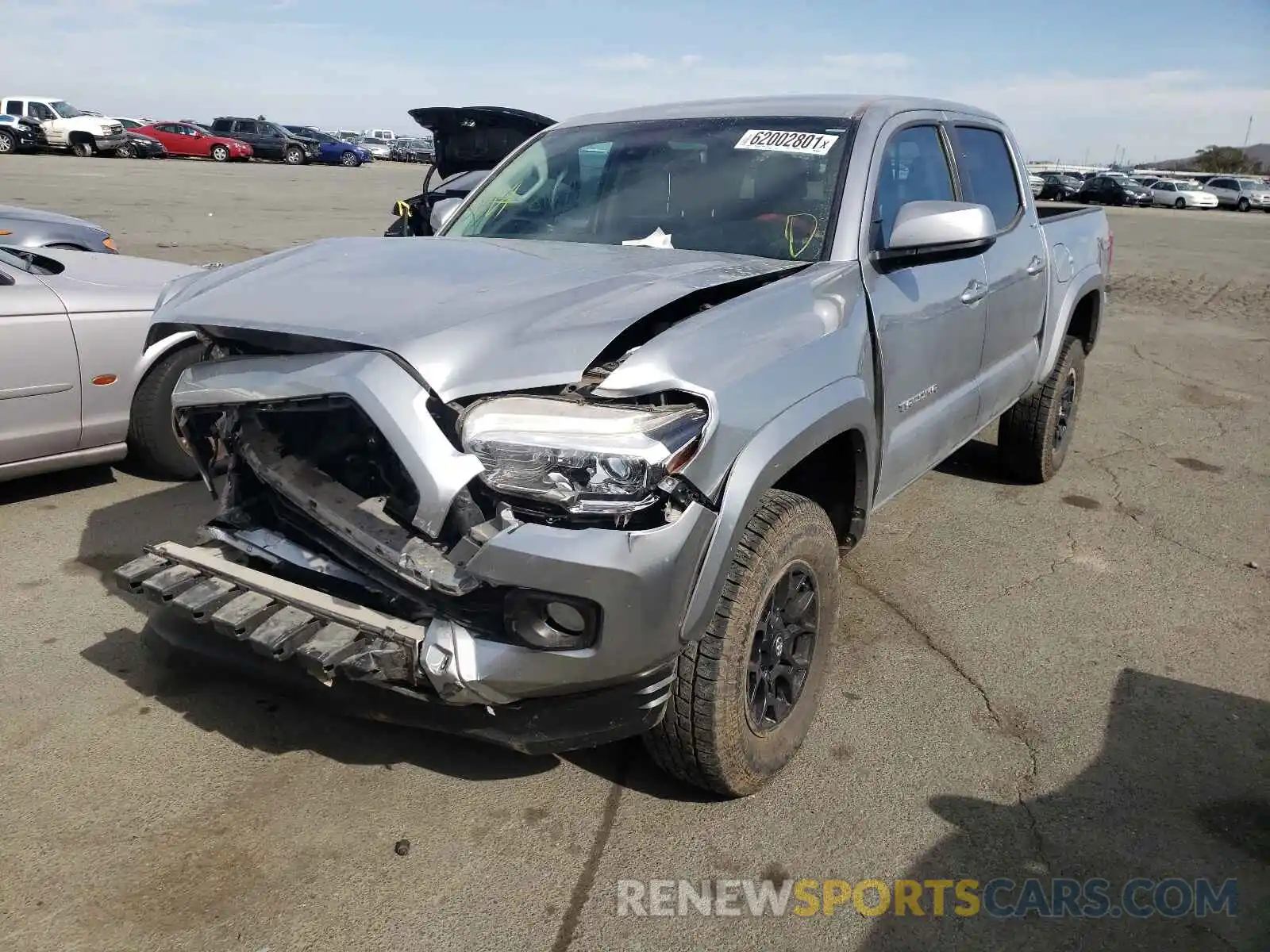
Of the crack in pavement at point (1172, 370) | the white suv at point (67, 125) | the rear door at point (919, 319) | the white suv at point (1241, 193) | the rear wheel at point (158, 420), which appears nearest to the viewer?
the rear door at point (919, 319)

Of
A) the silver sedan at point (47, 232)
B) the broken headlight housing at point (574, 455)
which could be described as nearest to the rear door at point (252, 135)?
the silver sedan at point (47, 232)

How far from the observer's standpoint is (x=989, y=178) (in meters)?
4.41

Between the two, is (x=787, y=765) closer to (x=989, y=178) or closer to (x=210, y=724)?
(x=210, y=724)

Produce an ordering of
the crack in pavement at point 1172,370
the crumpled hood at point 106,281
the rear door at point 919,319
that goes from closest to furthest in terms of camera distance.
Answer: the rear door at point 919,319 < the crumpled hood at point 106,281 < the crack in pavement at point 1172,370

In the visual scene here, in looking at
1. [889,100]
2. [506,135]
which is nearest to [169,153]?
[506,135]

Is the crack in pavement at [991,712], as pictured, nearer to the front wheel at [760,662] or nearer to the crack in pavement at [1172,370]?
the front wheel at [760,662]

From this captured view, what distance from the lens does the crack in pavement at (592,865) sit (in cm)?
226

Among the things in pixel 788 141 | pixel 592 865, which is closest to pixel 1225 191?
pixel 788 141

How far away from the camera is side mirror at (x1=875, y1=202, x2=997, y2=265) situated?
2982 millimetres

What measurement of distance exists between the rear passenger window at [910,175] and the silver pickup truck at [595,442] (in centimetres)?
2

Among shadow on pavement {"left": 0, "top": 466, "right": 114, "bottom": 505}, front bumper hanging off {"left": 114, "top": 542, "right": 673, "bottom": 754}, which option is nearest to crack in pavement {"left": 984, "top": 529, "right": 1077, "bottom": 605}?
front bumper hanging off {"left": 114, "top": 542, "right": 673, "bottom": 754}

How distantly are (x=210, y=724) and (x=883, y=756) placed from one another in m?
2.04

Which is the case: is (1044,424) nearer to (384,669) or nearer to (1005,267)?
(1005,267)

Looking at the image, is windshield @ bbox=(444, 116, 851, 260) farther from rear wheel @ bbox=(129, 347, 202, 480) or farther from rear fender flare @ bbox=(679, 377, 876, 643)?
rear wheel @ bbox=(129, 347, 202, 480)
